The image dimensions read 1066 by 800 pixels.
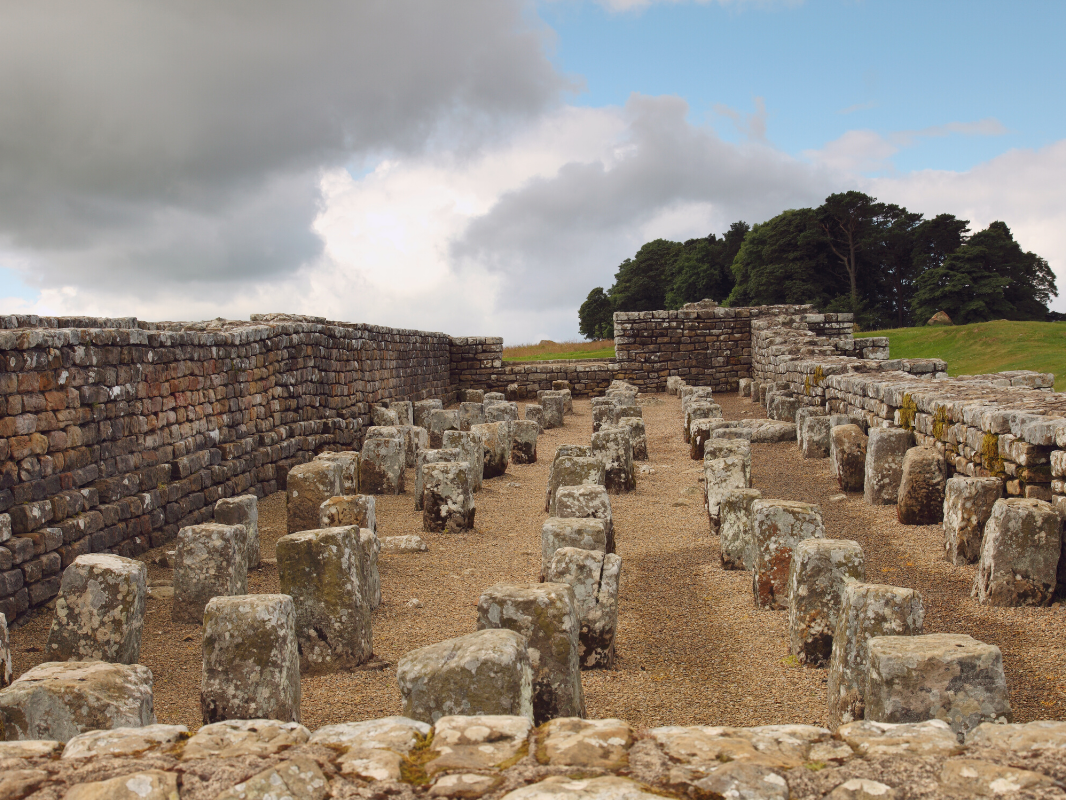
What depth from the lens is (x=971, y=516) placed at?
20.6 feet

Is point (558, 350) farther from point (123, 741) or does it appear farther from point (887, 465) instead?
point (123, 741)

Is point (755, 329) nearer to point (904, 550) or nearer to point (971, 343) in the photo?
point (971, 343)

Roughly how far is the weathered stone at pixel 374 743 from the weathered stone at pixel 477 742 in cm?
9

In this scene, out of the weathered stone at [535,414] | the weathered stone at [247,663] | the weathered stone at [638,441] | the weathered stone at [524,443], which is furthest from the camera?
the weathered stone at [535,414]

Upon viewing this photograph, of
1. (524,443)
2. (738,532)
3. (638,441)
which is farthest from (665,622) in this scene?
(524,443)

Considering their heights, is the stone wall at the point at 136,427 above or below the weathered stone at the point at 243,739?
above

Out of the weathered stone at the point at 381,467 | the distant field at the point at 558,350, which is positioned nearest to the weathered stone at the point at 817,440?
the weathered stone at the point at 381,467

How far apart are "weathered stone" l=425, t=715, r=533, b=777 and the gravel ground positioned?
Result: 145 cm

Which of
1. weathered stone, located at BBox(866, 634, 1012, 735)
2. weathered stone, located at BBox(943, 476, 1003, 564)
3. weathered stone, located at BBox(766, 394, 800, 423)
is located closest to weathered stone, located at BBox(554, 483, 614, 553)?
weathered stone, located at BBox(943, 476, 1003, 564)

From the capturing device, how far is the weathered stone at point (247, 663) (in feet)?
13.1

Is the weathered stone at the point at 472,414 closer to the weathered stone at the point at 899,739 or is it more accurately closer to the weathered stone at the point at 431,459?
the weathered stone at the point at 431,459

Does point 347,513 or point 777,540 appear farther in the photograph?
point 347,513

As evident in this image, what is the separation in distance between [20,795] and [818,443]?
35.3ft

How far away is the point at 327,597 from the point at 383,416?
11293mm
